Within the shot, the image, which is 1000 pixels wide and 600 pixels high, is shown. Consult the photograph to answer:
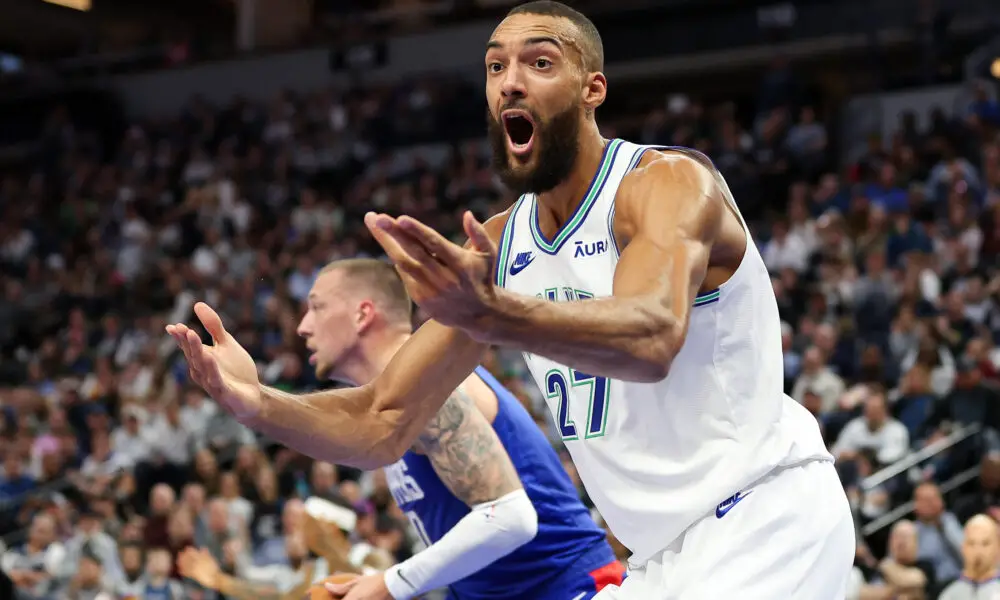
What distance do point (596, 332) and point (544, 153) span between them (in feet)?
2.96

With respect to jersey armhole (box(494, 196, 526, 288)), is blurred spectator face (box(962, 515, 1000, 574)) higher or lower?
lower

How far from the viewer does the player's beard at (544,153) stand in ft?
11.2

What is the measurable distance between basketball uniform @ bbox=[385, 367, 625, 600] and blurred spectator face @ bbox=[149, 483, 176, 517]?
7685 millimetres

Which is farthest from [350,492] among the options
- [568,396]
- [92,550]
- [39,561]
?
[568,396]

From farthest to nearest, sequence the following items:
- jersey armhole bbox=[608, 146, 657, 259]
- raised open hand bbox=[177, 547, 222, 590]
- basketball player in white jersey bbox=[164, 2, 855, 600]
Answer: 1. raised open hand bbox=[177, 547, 222, 590]
2. jersey armhole bbox=[608, 146, 657, 259]
3. basketball player in white jersey bbox=[164, 2, 855, 600]

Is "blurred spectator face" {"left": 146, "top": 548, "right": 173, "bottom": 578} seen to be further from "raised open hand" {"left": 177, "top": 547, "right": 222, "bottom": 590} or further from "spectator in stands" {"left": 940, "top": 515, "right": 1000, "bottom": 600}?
"spectator in stands" {"left": 940, "top": 515, "right": 1000, "bottom": 600}

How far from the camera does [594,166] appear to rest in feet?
11.6

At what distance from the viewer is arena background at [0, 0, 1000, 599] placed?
35.6 ft

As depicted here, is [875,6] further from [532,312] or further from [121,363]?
[532,312]

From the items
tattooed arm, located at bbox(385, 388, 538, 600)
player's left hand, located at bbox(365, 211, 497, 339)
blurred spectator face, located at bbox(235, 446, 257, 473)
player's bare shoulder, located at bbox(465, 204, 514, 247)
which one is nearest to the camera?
player's left hand, located at bbox(365, 211, 497, 339)

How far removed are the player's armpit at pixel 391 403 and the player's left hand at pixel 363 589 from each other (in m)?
0.91

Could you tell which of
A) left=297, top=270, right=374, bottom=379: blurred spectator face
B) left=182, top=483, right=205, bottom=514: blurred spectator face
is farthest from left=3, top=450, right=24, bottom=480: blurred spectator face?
left=297, top=270, right=374, bottom=379: blurred spectator face

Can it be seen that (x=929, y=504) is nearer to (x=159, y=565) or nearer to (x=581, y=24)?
(x=159, y=565)

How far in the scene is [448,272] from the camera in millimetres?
2521
